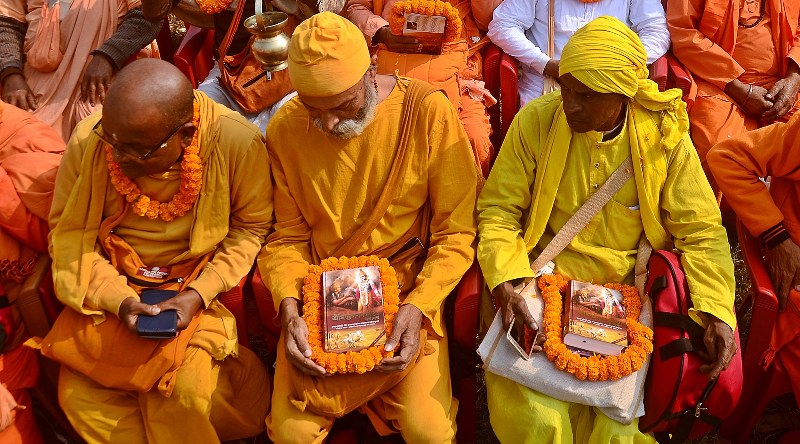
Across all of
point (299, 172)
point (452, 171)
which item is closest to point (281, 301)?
point (299, 172)

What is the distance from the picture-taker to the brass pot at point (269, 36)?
422cm

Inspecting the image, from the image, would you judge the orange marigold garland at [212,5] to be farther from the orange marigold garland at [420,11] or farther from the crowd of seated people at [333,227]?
the crowd of seated people at [333,227]

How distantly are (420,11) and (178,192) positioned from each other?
1987 mm

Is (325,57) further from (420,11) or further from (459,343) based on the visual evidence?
(420,11)

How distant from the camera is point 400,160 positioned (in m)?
3.46

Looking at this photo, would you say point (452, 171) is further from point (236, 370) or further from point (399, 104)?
point (236, 370)

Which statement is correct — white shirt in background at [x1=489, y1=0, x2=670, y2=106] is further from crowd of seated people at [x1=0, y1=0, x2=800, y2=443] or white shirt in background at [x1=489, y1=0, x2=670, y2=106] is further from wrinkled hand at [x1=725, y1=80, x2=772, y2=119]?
crowd of seated people at [x1=0, y1=0, x2=800, y2=443]

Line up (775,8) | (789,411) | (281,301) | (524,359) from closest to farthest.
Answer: (524,359) → (281,301) → (789,411) → (775,8)

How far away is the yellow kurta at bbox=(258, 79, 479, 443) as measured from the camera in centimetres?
331

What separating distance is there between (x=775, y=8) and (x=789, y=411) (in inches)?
99.8

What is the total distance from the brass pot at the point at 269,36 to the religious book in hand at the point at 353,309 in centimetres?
152

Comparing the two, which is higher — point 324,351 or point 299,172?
point 299,172

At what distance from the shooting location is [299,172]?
3562 mm

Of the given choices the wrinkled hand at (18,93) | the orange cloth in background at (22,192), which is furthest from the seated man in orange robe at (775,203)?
the wrinkled hand at (18,93)
